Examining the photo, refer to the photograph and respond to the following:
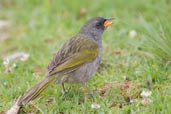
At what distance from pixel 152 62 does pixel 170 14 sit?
4.85ft

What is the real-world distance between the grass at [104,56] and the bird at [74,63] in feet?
0.77

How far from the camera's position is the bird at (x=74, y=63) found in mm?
5894

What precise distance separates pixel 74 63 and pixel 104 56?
131 cm

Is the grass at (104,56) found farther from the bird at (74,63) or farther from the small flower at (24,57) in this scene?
the bird at (74,63)

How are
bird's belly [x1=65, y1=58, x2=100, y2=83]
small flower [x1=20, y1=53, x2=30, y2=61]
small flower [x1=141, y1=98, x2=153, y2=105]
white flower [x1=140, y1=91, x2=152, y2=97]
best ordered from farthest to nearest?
small flower [x1=20, y1=53, x2=30, y2=61]
bird's belly [x1=65, y1=58, x2=100, y2=83]
white flower [x1=140, y1=91, x2=152, y2=97]
small flower [x1=141, y1=98, x2=153, y2=105]

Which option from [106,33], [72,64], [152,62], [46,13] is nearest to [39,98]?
[72,64]

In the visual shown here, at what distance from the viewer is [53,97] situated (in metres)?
6.26

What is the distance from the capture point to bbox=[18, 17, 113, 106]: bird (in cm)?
589

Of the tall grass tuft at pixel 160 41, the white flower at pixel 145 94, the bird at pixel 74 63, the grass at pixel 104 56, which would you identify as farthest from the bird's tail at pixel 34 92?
the tall grass tuft at pixel 160 41

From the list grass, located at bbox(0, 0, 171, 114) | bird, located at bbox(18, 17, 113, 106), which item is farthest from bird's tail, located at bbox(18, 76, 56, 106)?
grass, located at bbox(0, 0, 171, 114)

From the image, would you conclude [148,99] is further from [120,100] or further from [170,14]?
[170,14]

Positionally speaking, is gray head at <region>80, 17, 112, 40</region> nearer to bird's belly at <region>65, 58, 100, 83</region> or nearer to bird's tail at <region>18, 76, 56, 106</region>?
bird's belly at <region>65, 58, 100, 83</region>

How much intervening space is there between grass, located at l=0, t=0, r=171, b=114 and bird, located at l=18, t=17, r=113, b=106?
0.77 ft

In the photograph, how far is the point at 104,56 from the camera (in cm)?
744
